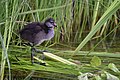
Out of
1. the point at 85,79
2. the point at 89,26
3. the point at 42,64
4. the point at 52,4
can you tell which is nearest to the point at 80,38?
the point at 89,26

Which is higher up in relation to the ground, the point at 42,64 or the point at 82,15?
the point at 82,15

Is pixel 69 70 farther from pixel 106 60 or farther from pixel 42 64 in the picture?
pixel 106 60

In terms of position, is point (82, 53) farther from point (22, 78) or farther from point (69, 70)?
point (22, 78)

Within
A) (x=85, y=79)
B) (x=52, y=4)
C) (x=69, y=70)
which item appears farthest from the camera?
(x=52, y=4)

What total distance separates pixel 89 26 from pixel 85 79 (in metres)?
2.58

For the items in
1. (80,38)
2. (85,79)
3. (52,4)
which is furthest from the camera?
(80,38)

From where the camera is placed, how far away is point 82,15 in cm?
490

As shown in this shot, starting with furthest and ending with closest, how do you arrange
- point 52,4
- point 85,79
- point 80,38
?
point 80,38, point 52,4, point 85,79

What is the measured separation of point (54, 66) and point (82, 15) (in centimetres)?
190

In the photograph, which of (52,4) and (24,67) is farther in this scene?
(52,4)

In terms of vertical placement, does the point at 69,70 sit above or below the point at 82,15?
below

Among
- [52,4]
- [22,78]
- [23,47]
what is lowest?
[22,78]

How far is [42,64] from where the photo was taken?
3.17m

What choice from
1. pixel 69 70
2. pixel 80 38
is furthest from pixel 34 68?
pixel 80 38
